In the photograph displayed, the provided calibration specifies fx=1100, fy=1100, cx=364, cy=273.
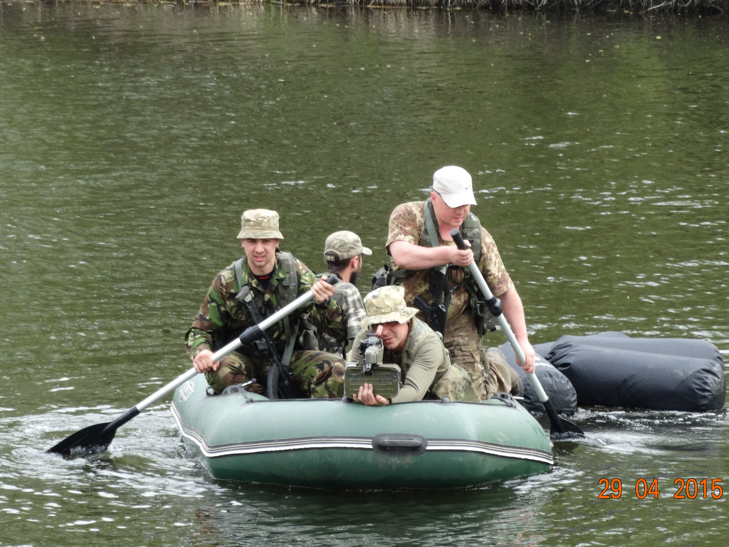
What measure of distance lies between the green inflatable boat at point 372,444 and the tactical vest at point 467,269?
674 millimetres

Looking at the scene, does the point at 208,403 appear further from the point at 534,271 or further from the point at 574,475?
the point at 534,271

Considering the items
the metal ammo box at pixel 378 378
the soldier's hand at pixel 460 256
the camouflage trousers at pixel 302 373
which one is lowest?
the camouflage trousers at pixel 302 373

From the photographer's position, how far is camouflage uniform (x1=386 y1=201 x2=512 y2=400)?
724 centimetres

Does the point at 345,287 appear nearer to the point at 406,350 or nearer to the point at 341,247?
the point at 341,247

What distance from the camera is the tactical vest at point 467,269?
23.8 ft

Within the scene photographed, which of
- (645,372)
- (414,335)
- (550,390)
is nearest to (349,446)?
(414,335)

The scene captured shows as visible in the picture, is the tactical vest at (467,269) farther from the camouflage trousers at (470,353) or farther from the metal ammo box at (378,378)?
the metal ammo box at (378,378)

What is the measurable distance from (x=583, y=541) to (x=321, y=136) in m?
13.5

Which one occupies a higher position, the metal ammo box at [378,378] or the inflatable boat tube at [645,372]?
the metal ammo box at [378,378]

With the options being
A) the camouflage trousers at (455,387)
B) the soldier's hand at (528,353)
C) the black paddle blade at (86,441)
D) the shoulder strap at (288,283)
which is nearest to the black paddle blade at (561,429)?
the soldier's hand at (528,353)

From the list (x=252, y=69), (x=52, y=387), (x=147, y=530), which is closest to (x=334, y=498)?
(x=147, y=530)

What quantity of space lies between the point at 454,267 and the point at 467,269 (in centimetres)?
12

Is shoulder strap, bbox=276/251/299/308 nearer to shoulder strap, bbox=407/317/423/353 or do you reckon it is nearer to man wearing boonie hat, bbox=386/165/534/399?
man wearing boonie hat, bbox=386/165/534/399

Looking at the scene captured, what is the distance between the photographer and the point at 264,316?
25.0ft
